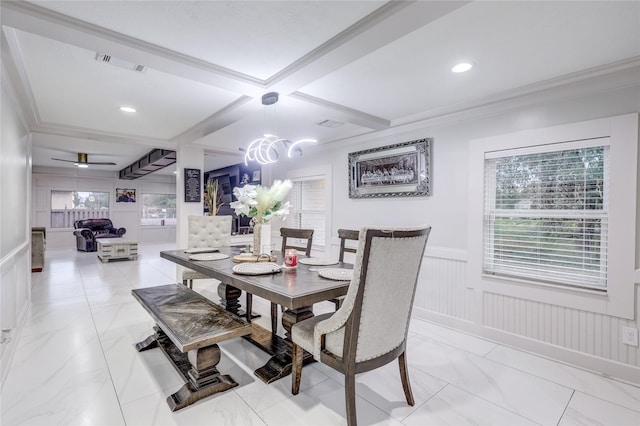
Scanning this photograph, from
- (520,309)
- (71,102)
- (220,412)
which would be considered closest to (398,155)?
(520,309)

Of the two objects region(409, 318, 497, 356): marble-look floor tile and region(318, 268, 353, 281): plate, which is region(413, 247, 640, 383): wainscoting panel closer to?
region(409, 318, 497, 356): marble-look floor tile

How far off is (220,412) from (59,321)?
2637 millimetres

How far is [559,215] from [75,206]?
12137mm

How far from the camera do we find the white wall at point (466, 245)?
237 centimetres

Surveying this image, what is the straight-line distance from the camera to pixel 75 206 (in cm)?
970

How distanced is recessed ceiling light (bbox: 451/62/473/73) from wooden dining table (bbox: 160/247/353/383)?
5.80 feet

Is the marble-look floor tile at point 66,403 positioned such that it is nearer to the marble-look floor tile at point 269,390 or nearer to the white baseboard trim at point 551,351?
the marble-look floor tile at point 269,390

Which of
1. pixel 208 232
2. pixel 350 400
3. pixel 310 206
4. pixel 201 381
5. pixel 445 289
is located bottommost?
pixel 201 381

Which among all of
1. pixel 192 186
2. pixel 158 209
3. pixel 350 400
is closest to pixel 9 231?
pixel 192 186

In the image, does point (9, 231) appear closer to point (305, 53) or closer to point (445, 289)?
point (305, 53)

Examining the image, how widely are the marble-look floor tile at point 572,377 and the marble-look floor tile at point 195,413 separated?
2082 millimetres

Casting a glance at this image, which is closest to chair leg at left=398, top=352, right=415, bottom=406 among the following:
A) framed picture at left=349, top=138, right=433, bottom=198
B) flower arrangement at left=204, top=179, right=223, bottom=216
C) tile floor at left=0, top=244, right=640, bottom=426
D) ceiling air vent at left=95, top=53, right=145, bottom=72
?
tile floor at left=0, top=244, right=640, bottom=426

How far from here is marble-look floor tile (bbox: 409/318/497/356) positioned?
2799mm

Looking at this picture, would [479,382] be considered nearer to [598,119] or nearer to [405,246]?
[405,246]
